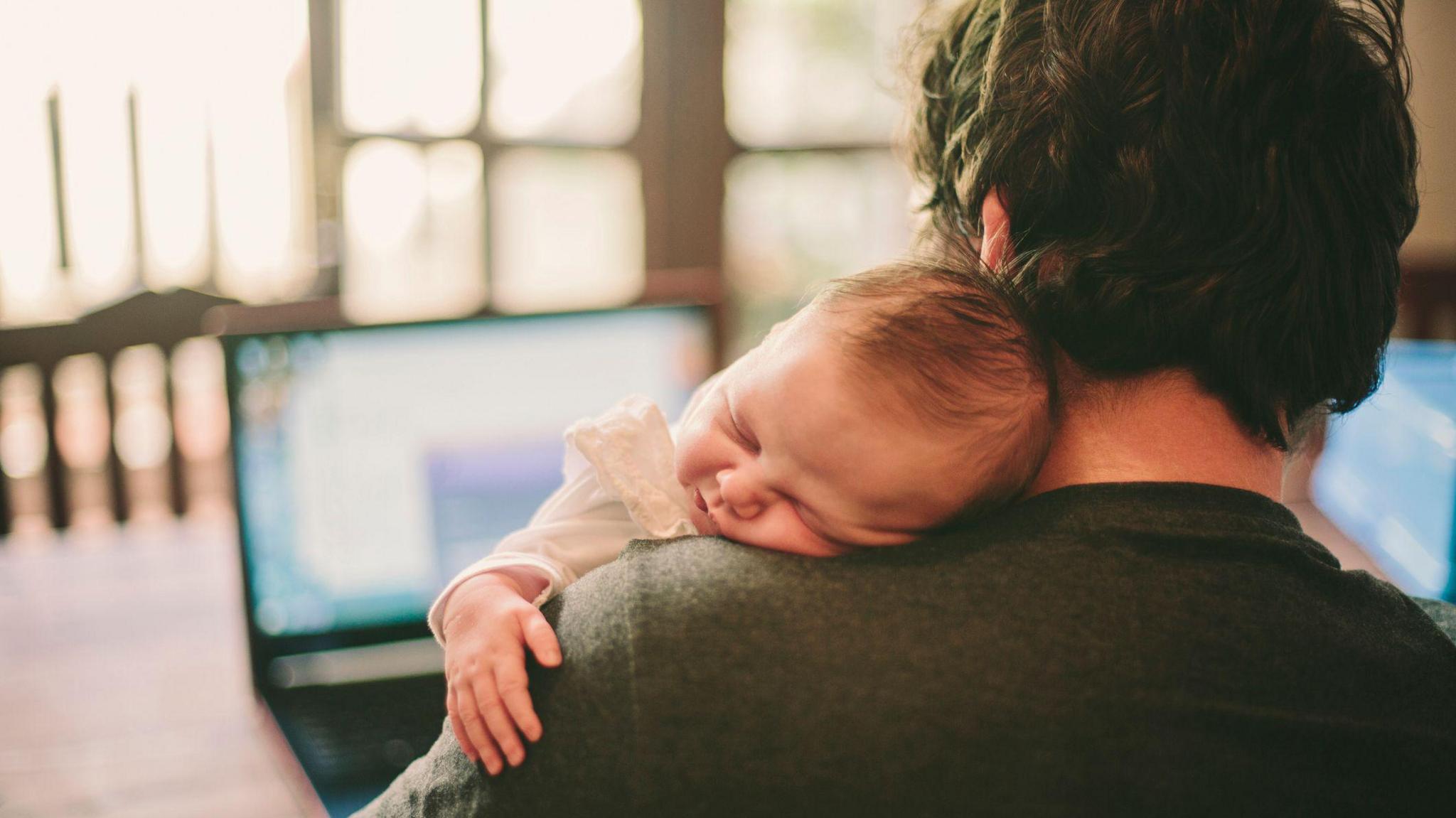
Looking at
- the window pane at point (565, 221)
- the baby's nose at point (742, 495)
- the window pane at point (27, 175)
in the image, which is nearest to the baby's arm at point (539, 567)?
the baby's nose at point (742, 495)

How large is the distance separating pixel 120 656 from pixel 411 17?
172 centimetres

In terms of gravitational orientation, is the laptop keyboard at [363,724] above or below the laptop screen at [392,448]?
below

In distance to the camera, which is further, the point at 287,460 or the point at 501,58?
the point at 501,58

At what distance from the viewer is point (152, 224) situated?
251 cm

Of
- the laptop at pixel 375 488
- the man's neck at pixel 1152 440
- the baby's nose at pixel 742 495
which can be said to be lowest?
the laptop at pixel 375 488

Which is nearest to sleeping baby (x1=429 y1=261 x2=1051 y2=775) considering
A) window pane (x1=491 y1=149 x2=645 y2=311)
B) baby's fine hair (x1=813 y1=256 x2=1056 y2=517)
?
baby's fine hair (x1=813 y1=256 x2=1056 y2=517)

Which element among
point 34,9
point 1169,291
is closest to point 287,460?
point 1169,291

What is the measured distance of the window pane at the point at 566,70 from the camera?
2650 mm

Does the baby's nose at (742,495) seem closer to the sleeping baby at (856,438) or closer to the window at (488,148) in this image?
the sleeping baby at (856,438)

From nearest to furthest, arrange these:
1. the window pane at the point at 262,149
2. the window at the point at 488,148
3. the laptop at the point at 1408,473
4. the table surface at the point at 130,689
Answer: the table surface at the point at 130,689, the laptop at the point at 1408,473, the window pane at the point at 262,149, the window at the point at 488,148

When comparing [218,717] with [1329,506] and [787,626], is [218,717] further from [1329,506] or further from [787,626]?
[1329,506]

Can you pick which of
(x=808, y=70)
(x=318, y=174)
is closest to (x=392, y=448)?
(x=318, y=174)

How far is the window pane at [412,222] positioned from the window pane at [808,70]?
800mm

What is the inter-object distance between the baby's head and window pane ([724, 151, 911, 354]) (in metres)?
2.35
